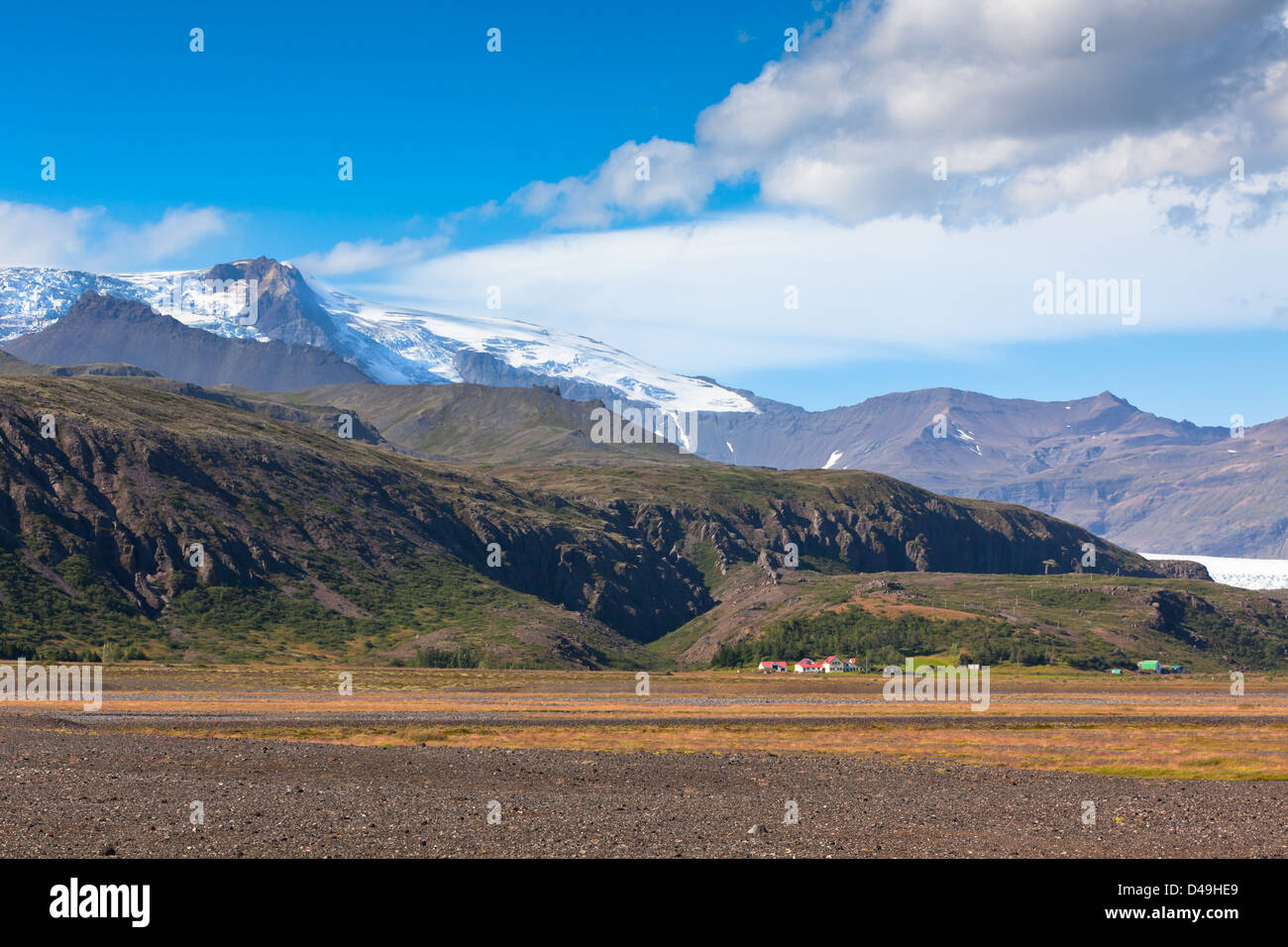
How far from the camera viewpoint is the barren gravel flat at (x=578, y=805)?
123 feet

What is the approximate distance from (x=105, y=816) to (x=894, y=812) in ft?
97.9

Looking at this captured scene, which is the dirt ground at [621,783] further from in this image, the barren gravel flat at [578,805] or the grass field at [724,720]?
the grass field at [724,720]

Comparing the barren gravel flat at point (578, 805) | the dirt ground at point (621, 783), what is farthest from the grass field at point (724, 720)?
the barren gravel flat at point (578, 805)

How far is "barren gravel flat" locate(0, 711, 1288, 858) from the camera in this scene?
123ft

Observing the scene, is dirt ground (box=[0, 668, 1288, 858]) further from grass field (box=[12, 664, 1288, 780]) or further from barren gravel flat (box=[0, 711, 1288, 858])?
grass field (box=[12, 664, 1288, 780])

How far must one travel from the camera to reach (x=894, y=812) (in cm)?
4722

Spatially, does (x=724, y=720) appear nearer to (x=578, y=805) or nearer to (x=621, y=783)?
(x=621, y=783)

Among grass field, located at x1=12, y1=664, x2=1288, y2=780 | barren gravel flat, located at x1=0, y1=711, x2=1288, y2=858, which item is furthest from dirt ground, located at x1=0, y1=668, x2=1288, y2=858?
grass field, located at x1=12, y1=664, x2=1288, y2=780

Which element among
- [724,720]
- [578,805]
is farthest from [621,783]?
[724,720]

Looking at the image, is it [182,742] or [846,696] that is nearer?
[182,742]

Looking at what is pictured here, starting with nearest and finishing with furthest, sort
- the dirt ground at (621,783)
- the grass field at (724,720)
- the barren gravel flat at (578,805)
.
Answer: the barren gravel flat at (578,805) → the dirt ground at (621,783) → the grass field at (724,720)

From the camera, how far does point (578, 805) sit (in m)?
46.7
